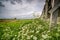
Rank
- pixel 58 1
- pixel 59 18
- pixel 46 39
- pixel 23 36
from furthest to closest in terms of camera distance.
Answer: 1. pixel 59 18
2. pixel 58 1
3. pixel 23 36
4. pixel 46 39

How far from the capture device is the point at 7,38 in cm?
571

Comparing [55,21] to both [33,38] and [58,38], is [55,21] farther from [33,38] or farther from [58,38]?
[33,38]

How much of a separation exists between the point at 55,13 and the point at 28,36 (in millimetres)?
1499

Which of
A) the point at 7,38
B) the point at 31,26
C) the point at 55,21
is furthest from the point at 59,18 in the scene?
the point at 7,38

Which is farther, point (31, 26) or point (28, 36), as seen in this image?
point (31, 26)

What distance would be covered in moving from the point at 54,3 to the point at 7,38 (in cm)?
165

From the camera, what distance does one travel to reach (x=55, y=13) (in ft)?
19.0

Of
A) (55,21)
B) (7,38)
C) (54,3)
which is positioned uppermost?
(54,3)

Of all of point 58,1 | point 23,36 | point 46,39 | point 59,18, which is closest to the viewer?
A: point 46,39

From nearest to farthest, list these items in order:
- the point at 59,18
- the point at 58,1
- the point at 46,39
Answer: the point at 46,39
the point at 58,1
the point at 59,18

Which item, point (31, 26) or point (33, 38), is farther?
point (31, 26)

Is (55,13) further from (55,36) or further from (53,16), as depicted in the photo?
(55,36)

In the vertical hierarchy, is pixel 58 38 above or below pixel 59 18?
below

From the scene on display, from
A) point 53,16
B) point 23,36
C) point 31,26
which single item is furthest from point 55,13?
point 23,36
